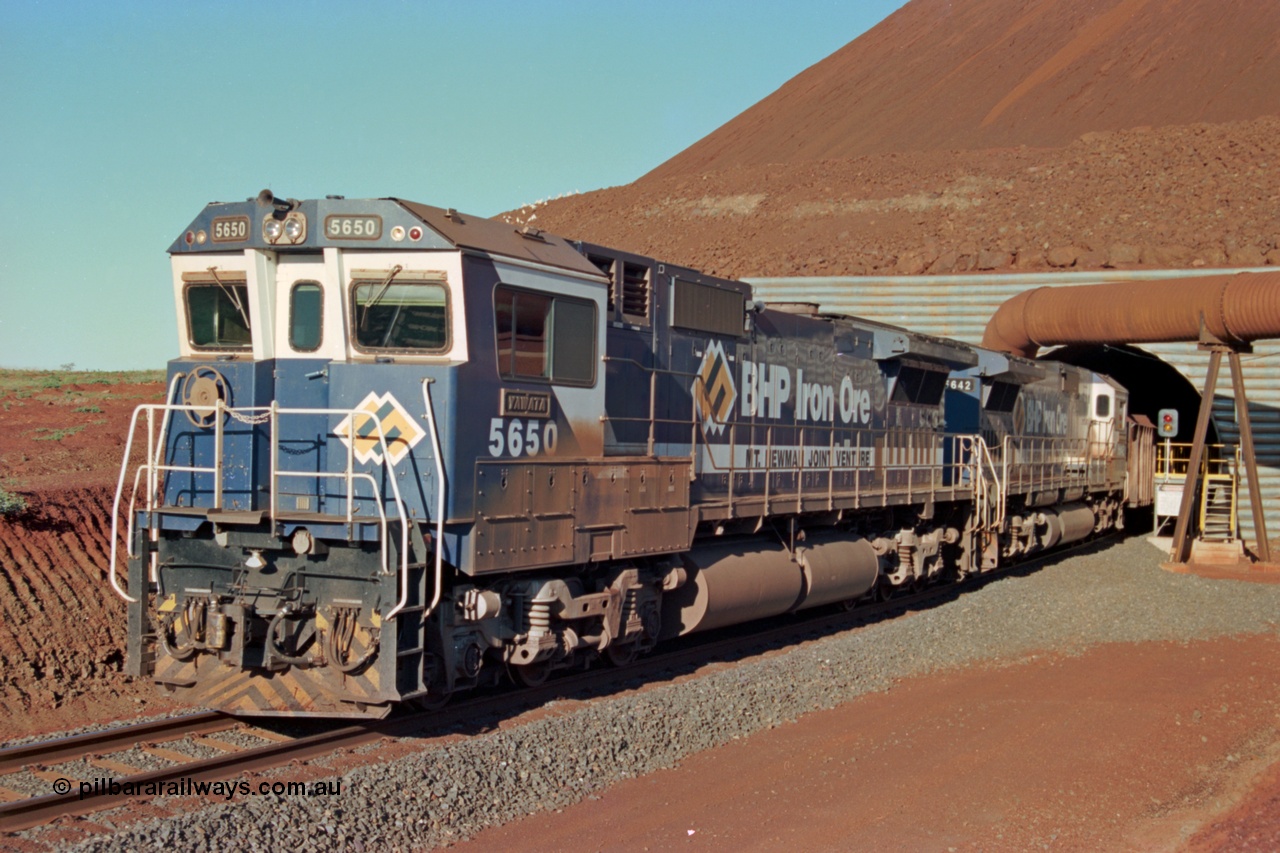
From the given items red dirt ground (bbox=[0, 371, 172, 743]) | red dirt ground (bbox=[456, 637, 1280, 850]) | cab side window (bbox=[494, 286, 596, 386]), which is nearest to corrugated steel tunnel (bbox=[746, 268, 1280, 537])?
red dirt ground (bbox=[456, 637, 1280, 850])

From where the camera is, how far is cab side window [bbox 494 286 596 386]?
894 centimetres

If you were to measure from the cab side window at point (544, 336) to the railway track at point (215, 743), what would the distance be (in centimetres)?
284

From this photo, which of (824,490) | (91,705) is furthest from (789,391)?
(91,705)

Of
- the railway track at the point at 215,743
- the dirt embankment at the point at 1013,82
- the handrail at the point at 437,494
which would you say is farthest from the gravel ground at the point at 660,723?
the dirt embankment at the point at 1013,82

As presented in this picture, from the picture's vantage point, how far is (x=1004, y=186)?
4678cm

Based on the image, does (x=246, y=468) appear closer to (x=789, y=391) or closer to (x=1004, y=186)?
(x=789, y=391)

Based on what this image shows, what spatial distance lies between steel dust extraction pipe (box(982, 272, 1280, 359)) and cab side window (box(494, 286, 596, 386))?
1506 cm

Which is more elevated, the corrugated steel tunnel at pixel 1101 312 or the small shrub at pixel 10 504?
the corrugated steel tunnel at pixel 1101 312

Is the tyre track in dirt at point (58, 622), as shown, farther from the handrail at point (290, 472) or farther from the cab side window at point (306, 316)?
the cab side window at point (306, 316)

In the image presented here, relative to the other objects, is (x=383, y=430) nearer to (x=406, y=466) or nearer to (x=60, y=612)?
(x=406, y=466)

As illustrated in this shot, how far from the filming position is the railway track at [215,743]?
6699mm

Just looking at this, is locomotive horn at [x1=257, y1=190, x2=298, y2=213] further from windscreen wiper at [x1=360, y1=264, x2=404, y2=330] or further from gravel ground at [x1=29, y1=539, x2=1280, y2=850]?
gravel ground at [x1=29, y1=539, x2=1280, y2=850]

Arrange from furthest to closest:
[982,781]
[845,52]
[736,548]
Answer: [845,52] < [736,548] < [982,781]

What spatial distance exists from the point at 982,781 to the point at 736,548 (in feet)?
16.5
